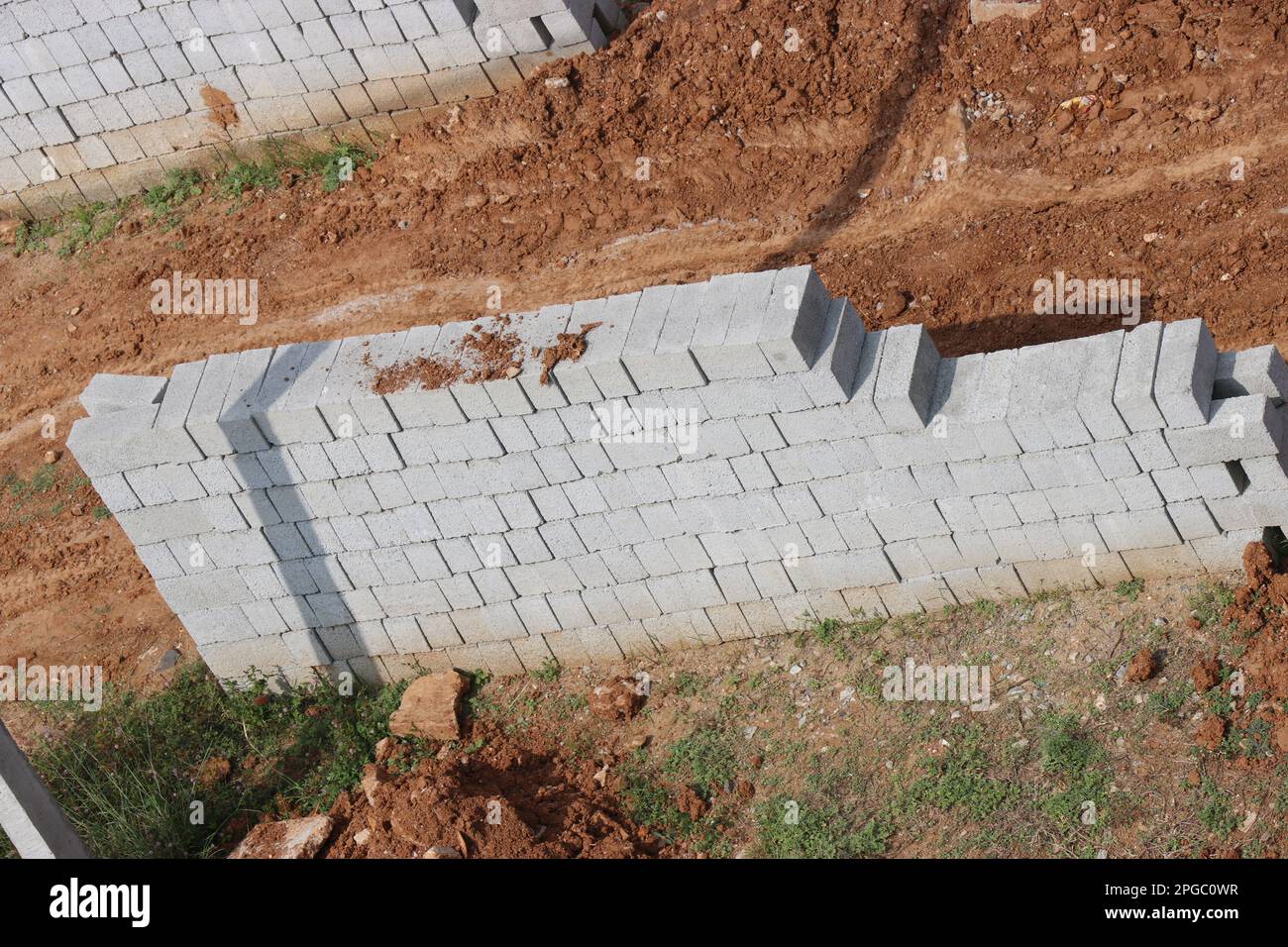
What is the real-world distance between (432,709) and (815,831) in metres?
3.00

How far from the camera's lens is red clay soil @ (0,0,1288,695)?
11820mm

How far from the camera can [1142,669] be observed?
8.57 meters

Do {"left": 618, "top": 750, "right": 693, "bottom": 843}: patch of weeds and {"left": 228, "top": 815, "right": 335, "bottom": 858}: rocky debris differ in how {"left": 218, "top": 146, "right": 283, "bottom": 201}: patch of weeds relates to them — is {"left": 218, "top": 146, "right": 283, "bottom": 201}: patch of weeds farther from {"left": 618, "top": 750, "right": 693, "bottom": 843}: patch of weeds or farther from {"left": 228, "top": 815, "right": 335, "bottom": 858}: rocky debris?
{"left": 618, "top": 750, "right": 693, "bottom": 843}: patch of weeds

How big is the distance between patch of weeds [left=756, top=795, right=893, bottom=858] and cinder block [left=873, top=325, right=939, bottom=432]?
2.19 meters

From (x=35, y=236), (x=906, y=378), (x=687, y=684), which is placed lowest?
(x=687, y=684)

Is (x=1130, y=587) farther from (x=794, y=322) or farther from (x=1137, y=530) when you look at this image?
(x=794, y=322)

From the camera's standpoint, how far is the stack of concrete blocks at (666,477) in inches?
344

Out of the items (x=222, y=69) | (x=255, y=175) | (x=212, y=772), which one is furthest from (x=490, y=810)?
(x=222, y=69)

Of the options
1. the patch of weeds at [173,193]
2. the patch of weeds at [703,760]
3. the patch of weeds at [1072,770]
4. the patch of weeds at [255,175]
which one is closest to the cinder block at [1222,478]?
the patch of weeds at [1072,770]

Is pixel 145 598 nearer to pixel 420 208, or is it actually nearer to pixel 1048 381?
pixel 420 208

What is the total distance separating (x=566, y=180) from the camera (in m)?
14.5

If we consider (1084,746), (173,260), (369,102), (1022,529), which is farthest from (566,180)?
(1084,746)

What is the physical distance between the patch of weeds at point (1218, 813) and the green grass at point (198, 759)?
5.36 m

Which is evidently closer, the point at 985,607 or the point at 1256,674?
the point at 1256,674
